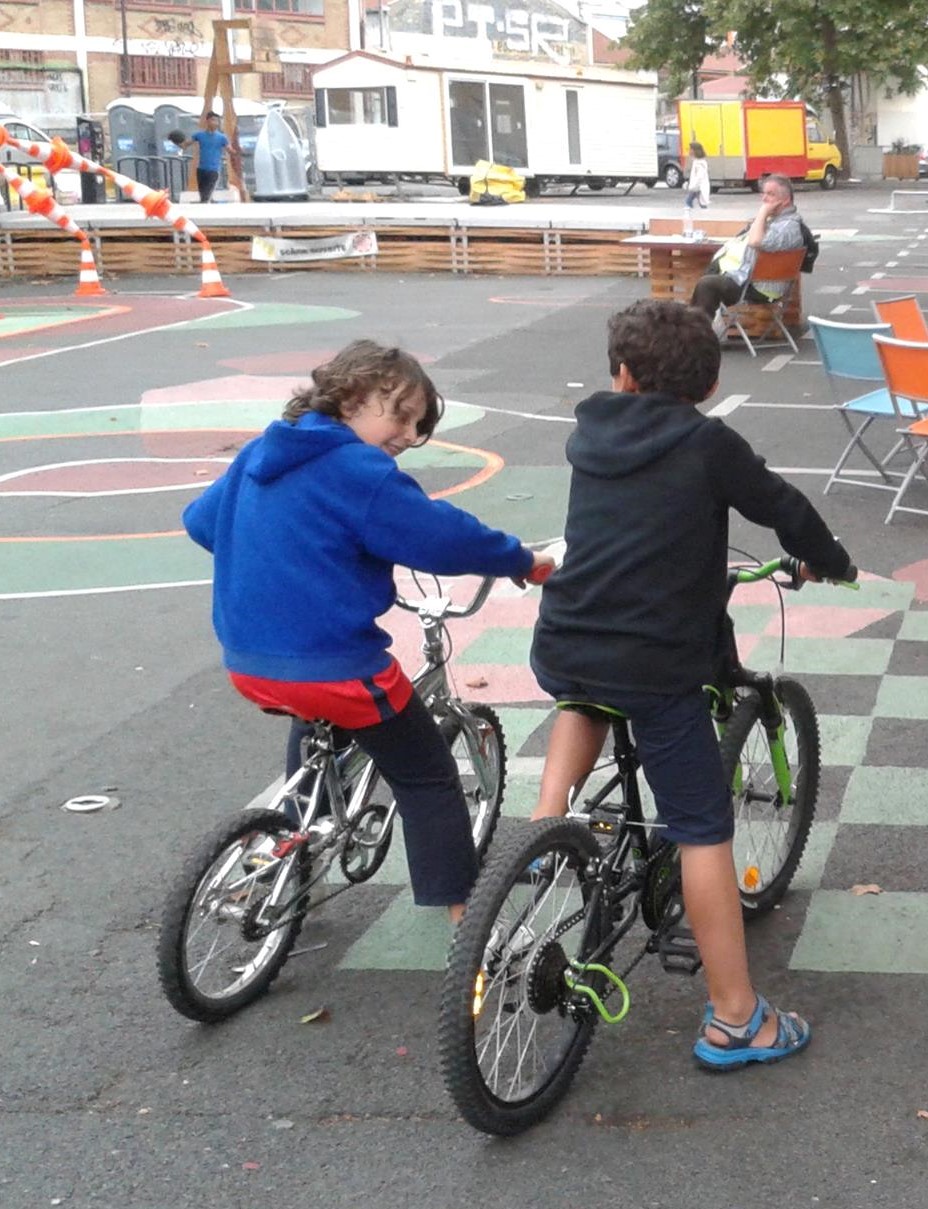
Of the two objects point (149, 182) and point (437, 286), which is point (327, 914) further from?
point (149, 182)

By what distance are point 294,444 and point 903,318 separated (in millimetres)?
7720

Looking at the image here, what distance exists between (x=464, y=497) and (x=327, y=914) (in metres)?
5.55

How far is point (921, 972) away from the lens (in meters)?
4.35

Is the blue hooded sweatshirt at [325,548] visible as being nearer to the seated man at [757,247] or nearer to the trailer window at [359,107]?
the seated man at [757,247]

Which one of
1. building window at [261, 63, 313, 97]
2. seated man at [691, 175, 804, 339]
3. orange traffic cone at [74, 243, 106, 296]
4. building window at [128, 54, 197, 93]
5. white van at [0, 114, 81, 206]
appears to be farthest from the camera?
building window at [261, 63, 313, 97]

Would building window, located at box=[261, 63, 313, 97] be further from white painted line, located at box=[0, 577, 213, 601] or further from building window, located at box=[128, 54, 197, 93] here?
white painted line, located at box=[0, 577, 213, 601]

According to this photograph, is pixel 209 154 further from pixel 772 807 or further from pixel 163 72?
pixel 163 72

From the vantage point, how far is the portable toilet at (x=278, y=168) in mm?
37875

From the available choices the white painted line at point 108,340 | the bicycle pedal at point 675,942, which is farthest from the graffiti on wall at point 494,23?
the bicycle pedal at point 675,942

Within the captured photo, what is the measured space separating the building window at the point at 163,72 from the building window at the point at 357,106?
25.8 metres

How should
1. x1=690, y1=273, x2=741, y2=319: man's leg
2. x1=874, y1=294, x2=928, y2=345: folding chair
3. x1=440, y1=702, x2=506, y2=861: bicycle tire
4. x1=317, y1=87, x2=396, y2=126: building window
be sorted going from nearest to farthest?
1. x1=440, y1=702, x2=506, y2=861: bicycle tire
2. x1=874, y1=294, x2=928, y2=345: folding chair
3. x1=690, y1=273, x2=741, y2=319: man's leg
4. x1=317, y1=87, x2=396, y2=126: building window

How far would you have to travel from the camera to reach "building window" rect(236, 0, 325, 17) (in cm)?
7400

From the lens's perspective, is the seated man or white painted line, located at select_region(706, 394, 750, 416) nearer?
white painted line, located at select_region(706, 394, 750, 416)

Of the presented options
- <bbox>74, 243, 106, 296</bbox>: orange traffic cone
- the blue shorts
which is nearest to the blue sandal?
the blue shorts
